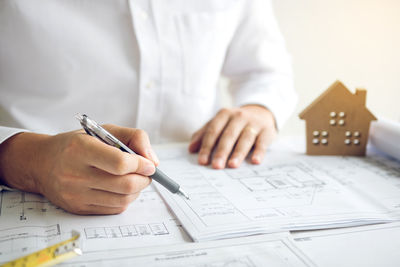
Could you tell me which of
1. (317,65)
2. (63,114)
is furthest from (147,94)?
(317,65)

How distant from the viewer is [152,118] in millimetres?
992

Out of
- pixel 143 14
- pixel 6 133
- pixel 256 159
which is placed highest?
pixel 143 14

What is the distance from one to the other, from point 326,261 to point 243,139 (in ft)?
1.33

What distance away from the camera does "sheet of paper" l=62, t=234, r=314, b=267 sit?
445 millimetres

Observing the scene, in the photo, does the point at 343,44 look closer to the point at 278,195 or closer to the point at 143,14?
the point at 143,14

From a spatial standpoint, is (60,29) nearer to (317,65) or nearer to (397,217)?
(397,217)

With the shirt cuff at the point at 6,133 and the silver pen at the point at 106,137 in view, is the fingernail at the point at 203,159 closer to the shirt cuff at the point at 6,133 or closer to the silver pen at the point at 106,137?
the silver pen at the point at 106,137

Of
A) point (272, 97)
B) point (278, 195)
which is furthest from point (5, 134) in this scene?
point (272, 97)

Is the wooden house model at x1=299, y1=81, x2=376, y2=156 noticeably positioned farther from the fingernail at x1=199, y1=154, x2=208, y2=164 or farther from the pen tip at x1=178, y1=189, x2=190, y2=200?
the pen tip at x1=178, y1=189, x2=190, y2=200

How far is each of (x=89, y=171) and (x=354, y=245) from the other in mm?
364

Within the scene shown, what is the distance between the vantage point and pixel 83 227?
52cm

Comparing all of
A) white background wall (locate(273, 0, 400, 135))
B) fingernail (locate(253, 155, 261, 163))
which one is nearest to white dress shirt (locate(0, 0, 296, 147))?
fingernail (locate(253, 155, 261, 163))

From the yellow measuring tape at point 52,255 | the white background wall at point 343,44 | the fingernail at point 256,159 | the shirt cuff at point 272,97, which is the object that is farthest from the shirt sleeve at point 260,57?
the yellow measuring tape at point 52,255

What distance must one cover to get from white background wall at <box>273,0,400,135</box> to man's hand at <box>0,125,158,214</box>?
1.19 meters
